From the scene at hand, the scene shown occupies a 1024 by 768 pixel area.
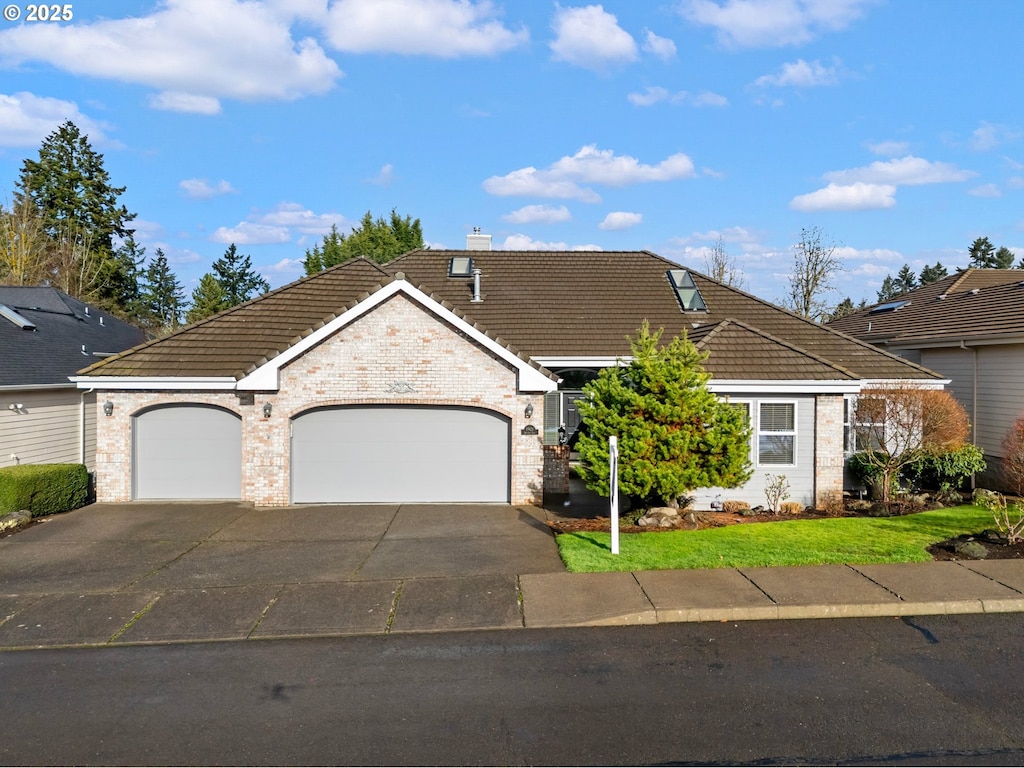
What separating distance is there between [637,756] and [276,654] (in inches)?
148

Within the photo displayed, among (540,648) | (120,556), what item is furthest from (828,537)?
(120,556)

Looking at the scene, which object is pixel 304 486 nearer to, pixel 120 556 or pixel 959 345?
pixel 120 556

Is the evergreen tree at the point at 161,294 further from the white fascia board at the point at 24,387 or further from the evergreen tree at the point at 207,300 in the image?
the white fascia board at the point at 24,387

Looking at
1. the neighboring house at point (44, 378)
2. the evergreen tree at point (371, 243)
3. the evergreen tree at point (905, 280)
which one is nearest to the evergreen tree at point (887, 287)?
the evergreen tree at point (905, 280)

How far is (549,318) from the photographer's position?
17797mm

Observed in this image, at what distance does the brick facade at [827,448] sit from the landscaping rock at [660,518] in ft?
11.6

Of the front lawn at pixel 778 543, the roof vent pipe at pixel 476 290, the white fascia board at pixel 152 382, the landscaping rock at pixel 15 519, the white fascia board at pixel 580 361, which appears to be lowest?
the landscaping rock at pixel 15 519

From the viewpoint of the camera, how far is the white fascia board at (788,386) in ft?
43.5

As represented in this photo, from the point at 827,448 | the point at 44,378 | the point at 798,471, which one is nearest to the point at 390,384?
the point at 798,471

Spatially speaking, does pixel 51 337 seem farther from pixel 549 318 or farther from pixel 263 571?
pixel 263 571

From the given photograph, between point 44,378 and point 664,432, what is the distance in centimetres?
1536

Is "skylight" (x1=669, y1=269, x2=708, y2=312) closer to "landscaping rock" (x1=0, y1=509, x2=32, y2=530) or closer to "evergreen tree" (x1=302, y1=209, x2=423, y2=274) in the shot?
"landscaping rock" (x1=0, y1=509, x2=32, y2=530)

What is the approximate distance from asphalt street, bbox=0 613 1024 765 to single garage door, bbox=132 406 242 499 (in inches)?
308

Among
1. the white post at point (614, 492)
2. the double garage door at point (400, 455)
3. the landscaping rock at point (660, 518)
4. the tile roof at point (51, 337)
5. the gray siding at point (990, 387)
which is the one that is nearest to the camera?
the white post at point (614, 492)
